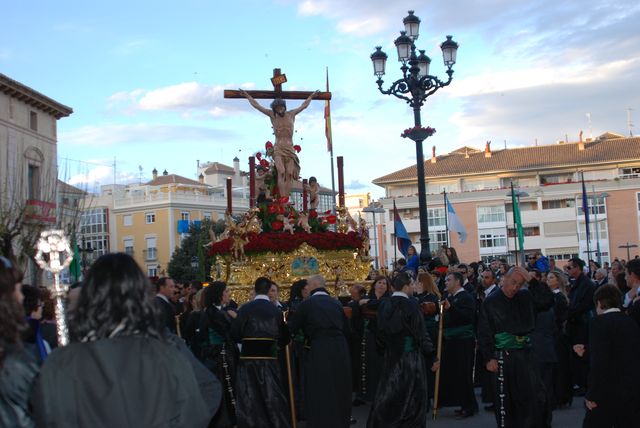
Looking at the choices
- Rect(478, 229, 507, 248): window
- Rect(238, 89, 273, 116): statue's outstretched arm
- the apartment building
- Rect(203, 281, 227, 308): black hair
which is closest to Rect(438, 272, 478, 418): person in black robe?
Rect(203, 281, 227, 308): black hair

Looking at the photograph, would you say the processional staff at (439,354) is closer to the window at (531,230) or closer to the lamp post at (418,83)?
the lamp post at (418,83)

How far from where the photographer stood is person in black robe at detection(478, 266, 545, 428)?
9133 millimetres

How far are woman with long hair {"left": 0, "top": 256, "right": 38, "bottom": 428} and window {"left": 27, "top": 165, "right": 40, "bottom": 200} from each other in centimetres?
3895

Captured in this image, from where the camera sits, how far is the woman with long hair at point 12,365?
3.82m

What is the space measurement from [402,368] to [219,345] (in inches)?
92.7

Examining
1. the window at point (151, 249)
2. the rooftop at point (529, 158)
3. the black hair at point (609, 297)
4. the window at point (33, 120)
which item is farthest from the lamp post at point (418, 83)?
the window at point (151, 249)

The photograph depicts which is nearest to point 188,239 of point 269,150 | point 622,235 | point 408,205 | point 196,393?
point 408,205

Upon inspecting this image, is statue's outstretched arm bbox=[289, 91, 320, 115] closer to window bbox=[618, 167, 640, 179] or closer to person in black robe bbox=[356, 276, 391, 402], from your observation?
person in black robe bbox=[356, 276, 391, 402]

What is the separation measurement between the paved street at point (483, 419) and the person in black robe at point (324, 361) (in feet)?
5.91

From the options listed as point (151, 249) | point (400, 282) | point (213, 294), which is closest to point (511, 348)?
point (400, 282)

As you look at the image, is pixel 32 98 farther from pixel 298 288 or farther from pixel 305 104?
pixel 298 288

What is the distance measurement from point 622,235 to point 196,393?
69.6 metres

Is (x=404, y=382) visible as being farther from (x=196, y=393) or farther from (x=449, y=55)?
(x=449, y=55)

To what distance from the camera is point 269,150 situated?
688 inches
